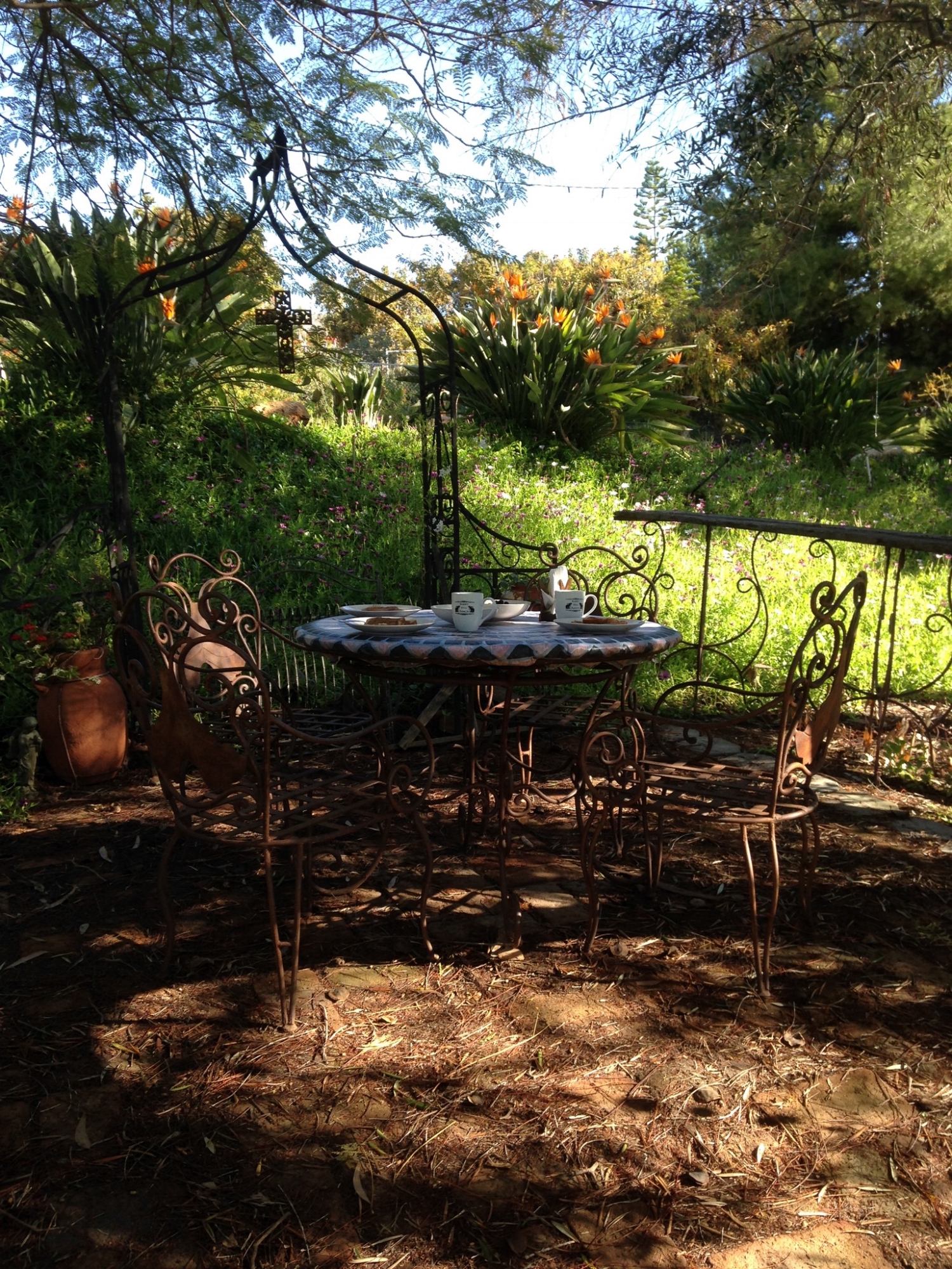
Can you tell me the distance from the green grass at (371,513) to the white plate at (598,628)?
2.19m

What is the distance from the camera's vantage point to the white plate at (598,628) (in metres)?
2.80

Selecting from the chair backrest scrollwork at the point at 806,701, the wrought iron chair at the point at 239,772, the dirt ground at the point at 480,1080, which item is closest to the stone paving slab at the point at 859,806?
the dirt ground at the point at 480,1080

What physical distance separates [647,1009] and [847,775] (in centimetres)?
218

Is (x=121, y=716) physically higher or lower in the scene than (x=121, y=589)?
lower

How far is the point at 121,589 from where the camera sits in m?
4.17

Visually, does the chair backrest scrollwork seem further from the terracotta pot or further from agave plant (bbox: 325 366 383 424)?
agave plant (bbox: 325 366 383 424)

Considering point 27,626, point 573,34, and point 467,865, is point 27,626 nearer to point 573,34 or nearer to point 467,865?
point 467,865

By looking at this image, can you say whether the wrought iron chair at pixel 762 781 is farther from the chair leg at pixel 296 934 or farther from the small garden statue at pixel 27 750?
the small garden statue at pixel 27 750

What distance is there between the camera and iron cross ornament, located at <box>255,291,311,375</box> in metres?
6.02

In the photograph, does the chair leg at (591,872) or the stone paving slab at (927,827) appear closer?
the chair leg at (591,872)

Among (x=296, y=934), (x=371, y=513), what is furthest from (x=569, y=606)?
(x=371, y=513)

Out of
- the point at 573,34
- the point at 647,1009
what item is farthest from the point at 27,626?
the point at 573,34

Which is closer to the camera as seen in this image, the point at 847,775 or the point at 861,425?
the point at 847,775

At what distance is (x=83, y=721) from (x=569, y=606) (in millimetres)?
2236
